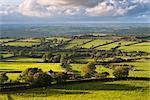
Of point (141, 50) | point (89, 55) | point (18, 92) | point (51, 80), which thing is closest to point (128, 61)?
point (89, 55)

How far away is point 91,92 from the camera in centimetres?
3712

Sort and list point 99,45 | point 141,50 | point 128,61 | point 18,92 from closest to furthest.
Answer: point 18,92, point 128,61, point 141,50, point 99,45

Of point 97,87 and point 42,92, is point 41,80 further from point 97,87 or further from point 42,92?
point 97,87

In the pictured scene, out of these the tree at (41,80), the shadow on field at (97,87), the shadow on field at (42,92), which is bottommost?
the shadow on field at (97,87)

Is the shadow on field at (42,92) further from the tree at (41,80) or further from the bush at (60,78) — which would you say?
the bush at (60,78)

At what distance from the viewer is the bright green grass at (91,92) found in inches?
1352

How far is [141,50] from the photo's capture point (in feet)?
344

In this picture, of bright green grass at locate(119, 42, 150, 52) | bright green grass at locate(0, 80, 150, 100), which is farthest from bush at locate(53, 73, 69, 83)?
bright green grass at locate(119, 42, 150, 52)

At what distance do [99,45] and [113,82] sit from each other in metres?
79.5

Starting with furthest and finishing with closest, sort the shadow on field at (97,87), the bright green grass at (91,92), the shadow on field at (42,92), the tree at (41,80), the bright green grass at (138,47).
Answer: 1. the bright green grass at (138,47)
2. the tree at (41,80)
3. the shadow on field at (97,87)
4. the shadow on field at (42,92)
5. the bright green grass at (91,92)

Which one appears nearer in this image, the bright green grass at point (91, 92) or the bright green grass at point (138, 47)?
the bright green grass at point (91, 92)

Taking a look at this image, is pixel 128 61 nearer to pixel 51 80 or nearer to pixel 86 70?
pixel 86 70

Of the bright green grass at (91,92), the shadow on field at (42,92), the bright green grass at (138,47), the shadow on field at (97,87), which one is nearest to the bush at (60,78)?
the bright green grass at (91,92)

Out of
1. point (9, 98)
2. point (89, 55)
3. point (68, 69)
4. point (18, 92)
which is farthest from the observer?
point (89, 55)
